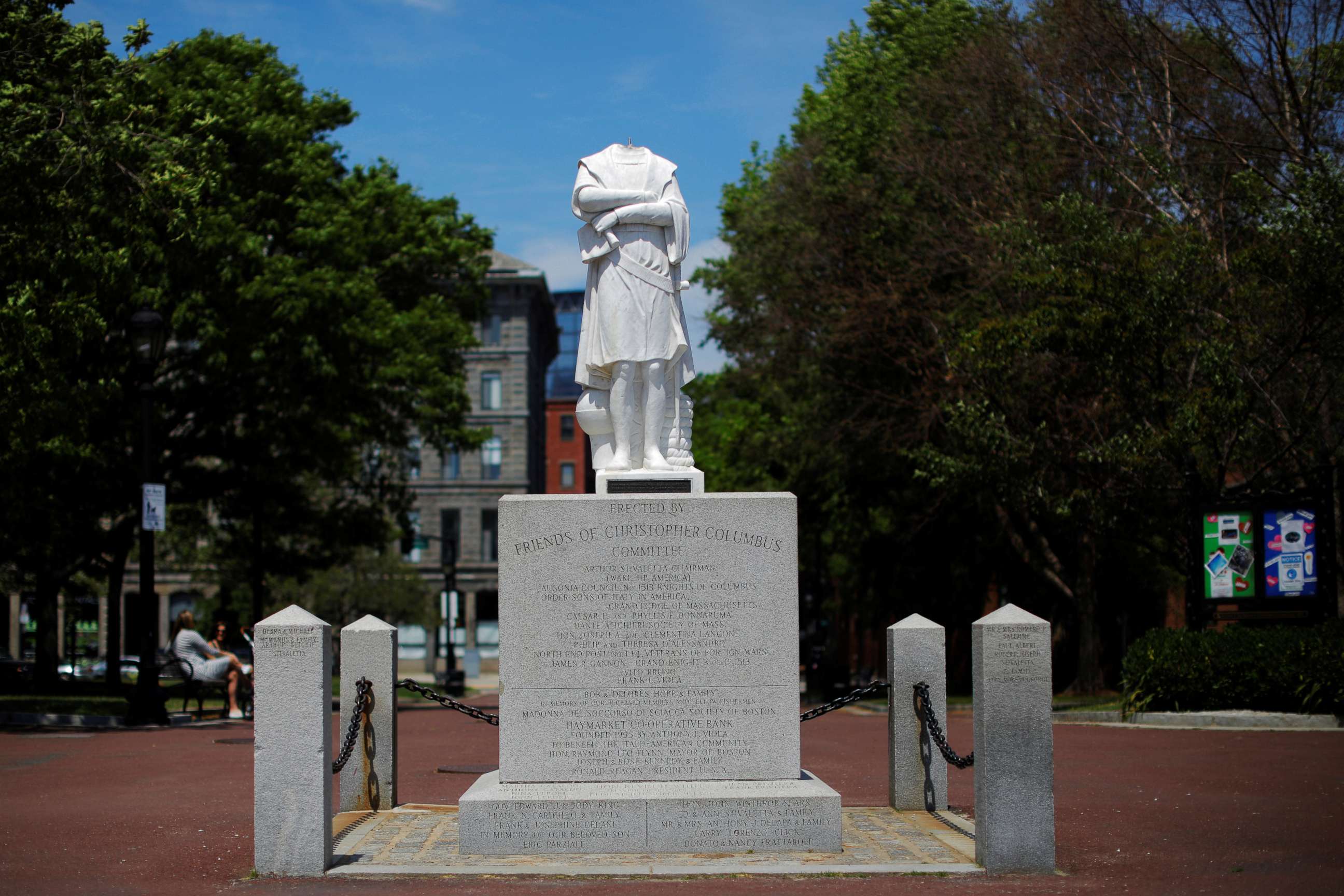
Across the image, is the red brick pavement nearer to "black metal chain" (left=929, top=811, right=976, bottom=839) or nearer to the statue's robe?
"black metal chain" (left=929, top=811, right=976, bottom=839)

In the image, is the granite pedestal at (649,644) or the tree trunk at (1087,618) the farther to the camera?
the tree trunk at (1087,618)

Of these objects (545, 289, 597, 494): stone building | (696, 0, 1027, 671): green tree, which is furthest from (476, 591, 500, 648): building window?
(696, 0, 1027, 671): green tree

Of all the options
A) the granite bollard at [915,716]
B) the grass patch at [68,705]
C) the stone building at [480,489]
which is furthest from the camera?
the stone building at [480,489]

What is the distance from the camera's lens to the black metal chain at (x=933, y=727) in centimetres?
1057

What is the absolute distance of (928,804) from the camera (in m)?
11.9

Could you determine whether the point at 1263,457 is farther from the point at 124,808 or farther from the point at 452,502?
the point at 452,502

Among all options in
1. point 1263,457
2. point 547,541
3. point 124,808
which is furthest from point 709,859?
point 1263,457

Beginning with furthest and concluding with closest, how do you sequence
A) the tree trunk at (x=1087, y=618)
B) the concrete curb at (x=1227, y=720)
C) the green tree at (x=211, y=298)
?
the tree trunk at (x=1087, y=618) < the green tree at (x=211, y=298) < the concrete curb at (x=1227, y=720)

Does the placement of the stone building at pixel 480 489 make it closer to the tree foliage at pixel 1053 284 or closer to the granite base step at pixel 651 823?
the tree foliage at pixel 1053 284

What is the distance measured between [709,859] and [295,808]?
2619mm

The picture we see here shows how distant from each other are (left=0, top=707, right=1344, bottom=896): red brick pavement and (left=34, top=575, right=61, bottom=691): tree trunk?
17659 millimetres

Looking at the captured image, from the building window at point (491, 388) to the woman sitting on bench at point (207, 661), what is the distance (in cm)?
5608

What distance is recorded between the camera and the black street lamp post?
69.6ft

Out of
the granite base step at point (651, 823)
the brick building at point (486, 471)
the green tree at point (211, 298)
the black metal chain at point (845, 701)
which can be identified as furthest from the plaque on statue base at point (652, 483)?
the brick building at point (486, 471)
